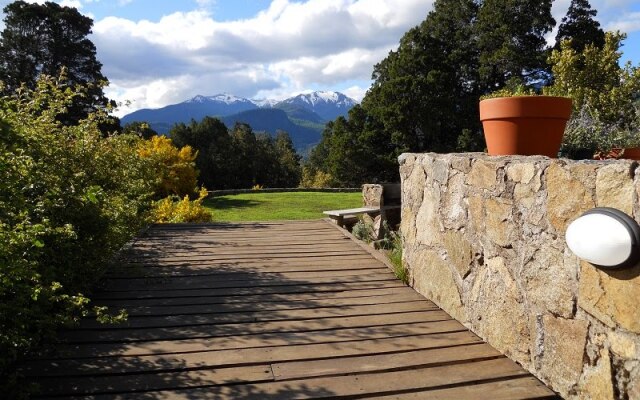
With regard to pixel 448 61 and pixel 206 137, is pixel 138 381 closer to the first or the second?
pixel 448 61

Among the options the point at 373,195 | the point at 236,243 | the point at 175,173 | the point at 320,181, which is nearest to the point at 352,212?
the point at 373,195

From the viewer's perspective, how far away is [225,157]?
33250mm

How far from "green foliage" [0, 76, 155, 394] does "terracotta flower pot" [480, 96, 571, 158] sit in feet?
7.73

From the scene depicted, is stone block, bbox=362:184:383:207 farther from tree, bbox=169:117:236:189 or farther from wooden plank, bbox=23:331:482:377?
tree, bbox=169:117:236:189

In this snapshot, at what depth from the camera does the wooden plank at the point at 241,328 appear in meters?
2.90

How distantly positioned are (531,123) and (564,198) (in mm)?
826

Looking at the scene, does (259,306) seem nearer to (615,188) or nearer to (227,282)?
(227,282)

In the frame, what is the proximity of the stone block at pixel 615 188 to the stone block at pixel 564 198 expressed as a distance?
7cm

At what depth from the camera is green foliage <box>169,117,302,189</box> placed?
32.5 metres

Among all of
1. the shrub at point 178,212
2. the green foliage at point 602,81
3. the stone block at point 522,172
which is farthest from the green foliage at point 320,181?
the stone block at point 522,172

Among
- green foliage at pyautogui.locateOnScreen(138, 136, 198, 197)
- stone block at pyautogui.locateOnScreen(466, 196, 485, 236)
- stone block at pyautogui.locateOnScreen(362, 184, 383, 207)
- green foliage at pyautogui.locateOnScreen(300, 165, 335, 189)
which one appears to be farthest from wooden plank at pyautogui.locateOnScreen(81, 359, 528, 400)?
green foliage at pyautogui.locateOnScreen(300, 165, 335, 189)

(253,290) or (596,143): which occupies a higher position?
(596,143)

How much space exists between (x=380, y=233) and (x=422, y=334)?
4.03 m

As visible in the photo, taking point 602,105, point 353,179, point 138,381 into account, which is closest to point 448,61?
point 353,179
